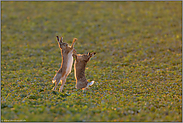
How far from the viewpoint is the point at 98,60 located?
2264 cm

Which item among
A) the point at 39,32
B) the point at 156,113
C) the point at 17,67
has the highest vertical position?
the point at 39,32

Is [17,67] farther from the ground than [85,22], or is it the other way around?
[85,22]

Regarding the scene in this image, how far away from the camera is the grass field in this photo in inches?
432

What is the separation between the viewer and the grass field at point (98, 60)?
432 inches

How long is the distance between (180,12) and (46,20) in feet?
61.3

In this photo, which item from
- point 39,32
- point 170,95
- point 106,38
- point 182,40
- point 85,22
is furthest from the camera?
point 85,22

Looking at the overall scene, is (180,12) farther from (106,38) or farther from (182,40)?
(106,38)

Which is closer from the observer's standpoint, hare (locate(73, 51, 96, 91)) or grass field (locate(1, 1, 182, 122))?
grass field (locate(1, 1, 182, 122))

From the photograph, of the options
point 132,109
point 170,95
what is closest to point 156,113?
point 132,109

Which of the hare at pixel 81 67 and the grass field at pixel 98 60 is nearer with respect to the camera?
the grass field at pixel 98 60

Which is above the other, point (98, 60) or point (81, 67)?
point (98, 60)

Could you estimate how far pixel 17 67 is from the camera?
67.2ft

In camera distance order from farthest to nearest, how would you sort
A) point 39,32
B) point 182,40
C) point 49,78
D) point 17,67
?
point 39,32 → point 182,40 → point 17,67 → point 49,78

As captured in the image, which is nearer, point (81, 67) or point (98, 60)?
point (81, 67)
